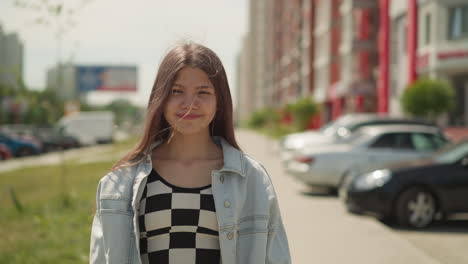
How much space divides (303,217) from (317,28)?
47.5 m

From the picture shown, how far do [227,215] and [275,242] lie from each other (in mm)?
252

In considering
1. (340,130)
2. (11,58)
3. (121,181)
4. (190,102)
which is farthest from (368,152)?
(121,181)

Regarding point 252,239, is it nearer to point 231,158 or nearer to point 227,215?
point 227,215

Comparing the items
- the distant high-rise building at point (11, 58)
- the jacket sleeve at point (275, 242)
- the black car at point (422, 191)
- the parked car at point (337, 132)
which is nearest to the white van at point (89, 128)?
the parked car at point (337, 132)

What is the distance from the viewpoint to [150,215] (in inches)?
84.8

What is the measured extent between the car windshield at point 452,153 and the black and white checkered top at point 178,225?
283 inches

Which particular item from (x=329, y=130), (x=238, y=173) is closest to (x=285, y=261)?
(x=238, y=173)

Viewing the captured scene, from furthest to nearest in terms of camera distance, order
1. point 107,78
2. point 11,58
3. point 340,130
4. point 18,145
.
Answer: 1. point 107,78
2. point 18,145
3. point 340,130
4. point 11,58

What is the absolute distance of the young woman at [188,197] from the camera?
215 centimetres

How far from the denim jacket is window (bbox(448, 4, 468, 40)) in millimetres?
24853

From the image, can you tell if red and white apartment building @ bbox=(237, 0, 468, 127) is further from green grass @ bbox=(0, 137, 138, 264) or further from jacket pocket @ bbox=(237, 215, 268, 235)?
jacket pocket @ bbox=(237, 215, 268, 235)

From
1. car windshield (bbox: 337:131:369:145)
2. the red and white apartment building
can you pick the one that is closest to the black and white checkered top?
car windshield (bbox: 337:131:369:145)

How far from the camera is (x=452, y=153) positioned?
28.6 feet

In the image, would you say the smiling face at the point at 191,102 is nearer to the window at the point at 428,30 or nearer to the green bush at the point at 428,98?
the green bush at the point at 428,98
